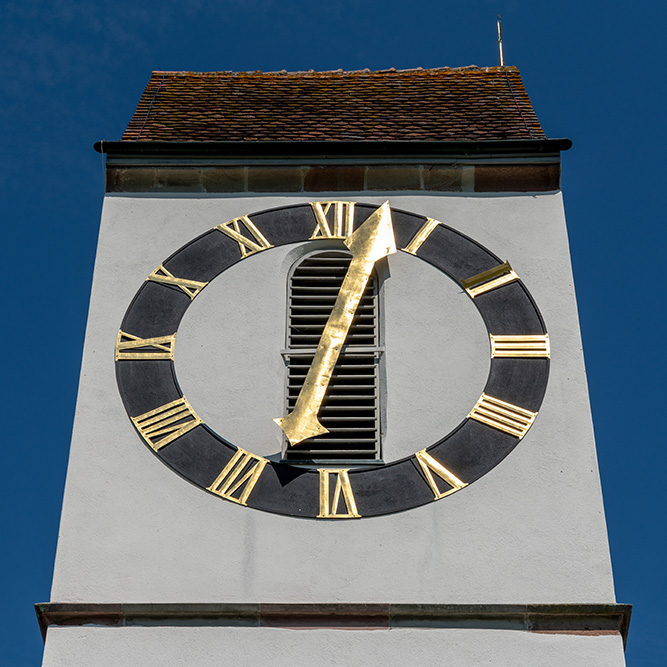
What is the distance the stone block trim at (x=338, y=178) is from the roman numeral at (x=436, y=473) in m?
2.58

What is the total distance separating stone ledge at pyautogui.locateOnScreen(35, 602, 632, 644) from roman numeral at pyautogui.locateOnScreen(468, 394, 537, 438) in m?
1.32

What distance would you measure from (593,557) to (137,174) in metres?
4.42

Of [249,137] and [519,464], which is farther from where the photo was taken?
[249,137]

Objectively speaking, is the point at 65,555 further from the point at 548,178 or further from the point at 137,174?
the point at 548,178

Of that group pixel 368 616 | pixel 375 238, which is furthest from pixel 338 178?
pixel 368 616

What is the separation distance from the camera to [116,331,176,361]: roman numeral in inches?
447

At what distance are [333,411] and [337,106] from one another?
3.65 m

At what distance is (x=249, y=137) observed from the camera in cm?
1342

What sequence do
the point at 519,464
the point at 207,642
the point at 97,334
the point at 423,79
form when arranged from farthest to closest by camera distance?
the point at 423,79 → the point at 97,334 → the point at 519,464 → the point at 207,642

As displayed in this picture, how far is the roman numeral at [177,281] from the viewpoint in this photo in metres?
11.8

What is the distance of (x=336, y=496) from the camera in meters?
10.5

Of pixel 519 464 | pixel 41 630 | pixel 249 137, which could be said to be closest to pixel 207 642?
pixel 41 630

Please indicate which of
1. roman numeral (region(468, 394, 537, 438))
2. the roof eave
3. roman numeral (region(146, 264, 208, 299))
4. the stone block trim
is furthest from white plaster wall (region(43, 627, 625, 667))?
the roof eave

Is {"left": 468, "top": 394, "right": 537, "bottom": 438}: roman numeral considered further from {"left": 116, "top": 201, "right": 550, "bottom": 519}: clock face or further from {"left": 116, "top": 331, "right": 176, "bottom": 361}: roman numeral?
{"left": 116, "top": 331, "right": 176, "bottom": 361}: roman numeral
